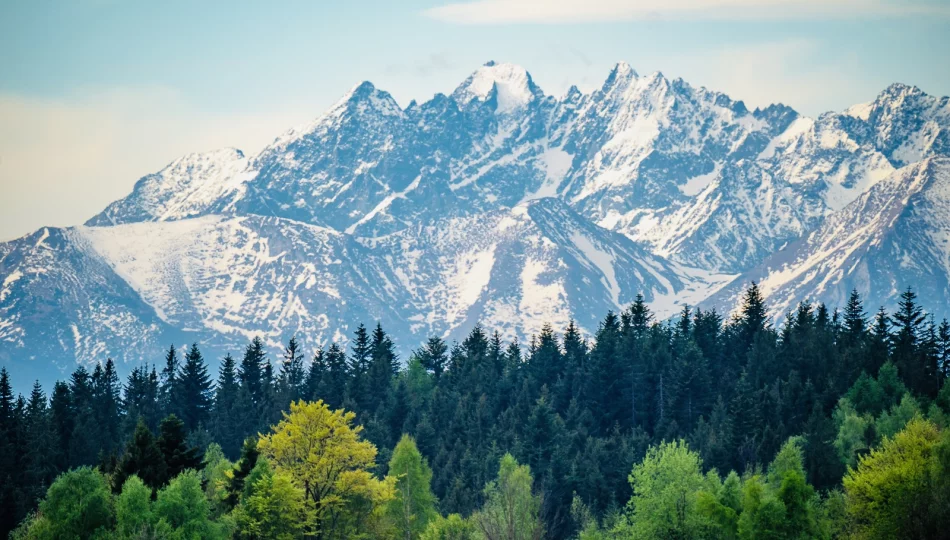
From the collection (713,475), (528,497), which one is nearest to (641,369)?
(528,497)

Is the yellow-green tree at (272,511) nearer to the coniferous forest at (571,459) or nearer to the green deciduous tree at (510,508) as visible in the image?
the coniferous forest at (571,459)

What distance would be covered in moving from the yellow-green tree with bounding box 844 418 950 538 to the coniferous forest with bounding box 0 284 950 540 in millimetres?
157

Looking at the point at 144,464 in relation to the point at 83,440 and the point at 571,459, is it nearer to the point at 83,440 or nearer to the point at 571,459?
the point at 571,459

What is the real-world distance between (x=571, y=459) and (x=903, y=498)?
65482mm

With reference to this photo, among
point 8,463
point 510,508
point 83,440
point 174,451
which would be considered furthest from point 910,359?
point 8,463

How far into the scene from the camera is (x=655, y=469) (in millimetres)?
123750

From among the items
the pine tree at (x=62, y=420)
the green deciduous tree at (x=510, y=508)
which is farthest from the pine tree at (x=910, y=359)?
the pine tree at (x=62, y=420)

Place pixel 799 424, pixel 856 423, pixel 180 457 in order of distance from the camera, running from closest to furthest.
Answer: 1. pixel 180 457
2. pixel 856 423
3. pixel 799 424

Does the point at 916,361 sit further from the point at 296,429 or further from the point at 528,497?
the point at 296,429

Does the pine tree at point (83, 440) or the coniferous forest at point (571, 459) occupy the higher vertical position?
the pine tree at point (83, 440)

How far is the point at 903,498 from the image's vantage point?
349 feet

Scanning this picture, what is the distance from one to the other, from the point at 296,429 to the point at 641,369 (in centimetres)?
8663

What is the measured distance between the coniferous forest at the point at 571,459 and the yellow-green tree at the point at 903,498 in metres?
0.16

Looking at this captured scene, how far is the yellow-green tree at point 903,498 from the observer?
343 ft
